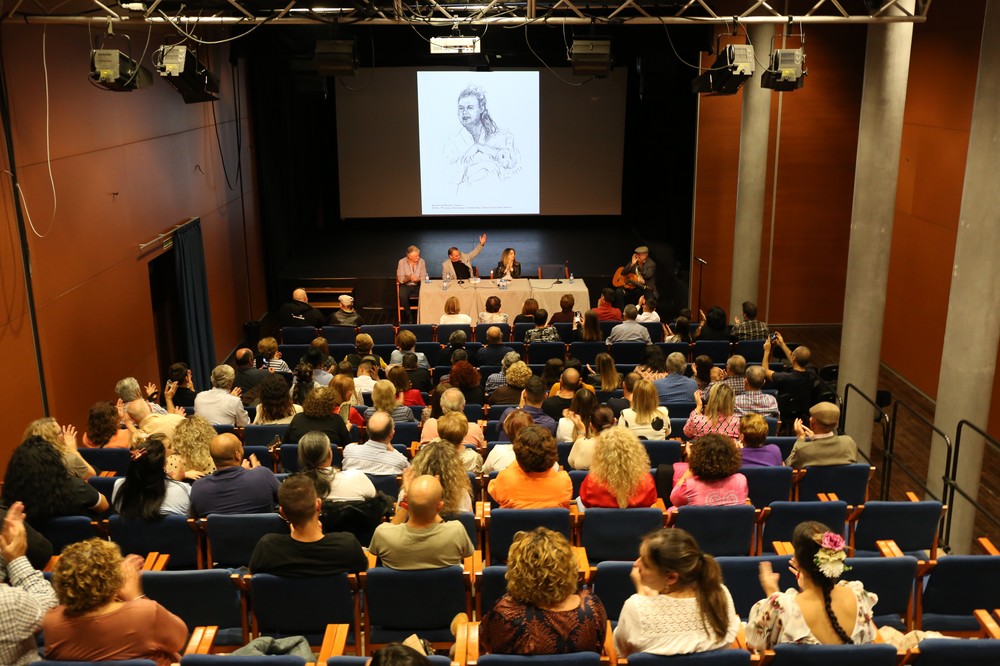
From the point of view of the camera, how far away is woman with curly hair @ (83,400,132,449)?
19.6 ft

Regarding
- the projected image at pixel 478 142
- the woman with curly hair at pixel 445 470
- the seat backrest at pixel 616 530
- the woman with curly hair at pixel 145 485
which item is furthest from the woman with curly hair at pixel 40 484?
the projected image at pixel 478 142

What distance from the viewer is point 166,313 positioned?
418 inches

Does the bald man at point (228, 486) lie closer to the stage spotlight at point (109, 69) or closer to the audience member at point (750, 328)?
the stage spotlight at point (109, 69)

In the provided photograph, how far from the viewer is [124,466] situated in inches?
233

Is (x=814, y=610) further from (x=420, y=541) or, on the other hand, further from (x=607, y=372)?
(x=607, y=372)

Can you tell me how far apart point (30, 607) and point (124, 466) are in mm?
2603

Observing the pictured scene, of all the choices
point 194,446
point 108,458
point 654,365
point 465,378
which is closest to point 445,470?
point 194,446

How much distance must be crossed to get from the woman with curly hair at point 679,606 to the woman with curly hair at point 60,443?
11.1 feet

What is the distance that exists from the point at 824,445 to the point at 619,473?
1633 millimetres

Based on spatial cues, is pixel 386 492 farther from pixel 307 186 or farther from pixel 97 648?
pixel 307 186

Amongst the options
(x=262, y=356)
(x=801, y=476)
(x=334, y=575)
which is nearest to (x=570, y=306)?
(x=262, y=356)

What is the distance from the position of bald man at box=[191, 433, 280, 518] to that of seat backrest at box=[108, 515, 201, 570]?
139mm

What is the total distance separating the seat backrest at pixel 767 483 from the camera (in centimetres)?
543

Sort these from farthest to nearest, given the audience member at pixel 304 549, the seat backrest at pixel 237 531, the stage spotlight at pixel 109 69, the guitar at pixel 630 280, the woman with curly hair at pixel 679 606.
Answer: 1. the guitar at pixel 630 280
2. the stage spotlight at pixel 109 69
3. the seat backrest at pixel 237 531
4. the audience member at pixel 304 549
5. the woman with curly hair at pixel 679 606
